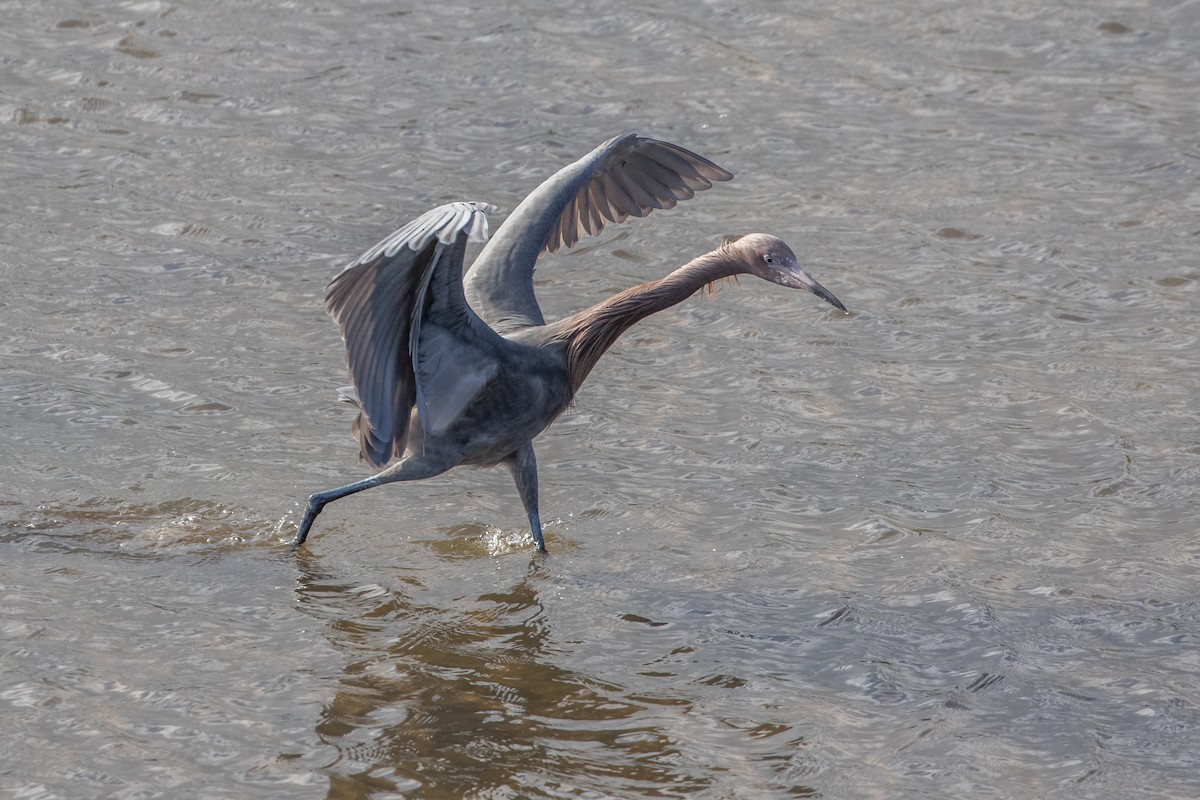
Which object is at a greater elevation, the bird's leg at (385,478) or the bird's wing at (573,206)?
the bird's wing at (573,206)

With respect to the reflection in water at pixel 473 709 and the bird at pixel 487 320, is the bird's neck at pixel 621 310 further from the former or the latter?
the reflection in water at pixel 473 709

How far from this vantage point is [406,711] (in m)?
5.93

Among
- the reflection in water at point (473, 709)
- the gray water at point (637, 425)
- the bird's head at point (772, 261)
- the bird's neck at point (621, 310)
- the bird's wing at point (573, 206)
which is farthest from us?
the bird's wing at point (573, 206)

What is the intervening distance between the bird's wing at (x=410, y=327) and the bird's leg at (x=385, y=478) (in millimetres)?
98

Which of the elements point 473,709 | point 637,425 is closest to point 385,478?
point 473,709

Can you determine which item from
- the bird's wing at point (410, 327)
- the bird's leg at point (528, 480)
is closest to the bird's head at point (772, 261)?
the bird's wing at point (410, 327)

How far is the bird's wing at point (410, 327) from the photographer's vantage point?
5996 millimetres

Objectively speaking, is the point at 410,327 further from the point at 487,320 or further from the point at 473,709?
the point at 473,709

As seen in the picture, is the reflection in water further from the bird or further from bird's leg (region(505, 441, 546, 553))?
the bird

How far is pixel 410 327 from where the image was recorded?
656 centimetres

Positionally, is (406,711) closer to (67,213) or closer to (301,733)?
(301,733)

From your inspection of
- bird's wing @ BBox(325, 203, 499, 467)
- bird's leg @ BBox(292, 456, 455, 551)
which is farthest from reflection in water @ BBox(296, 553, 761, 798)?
bird's wing @ BBox(325, 203, 499, 467)

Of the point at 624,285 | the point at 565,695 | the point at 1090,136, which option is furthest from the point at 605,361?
the point at 1090,136

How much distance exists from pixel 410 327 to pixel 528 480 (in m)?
1.04
